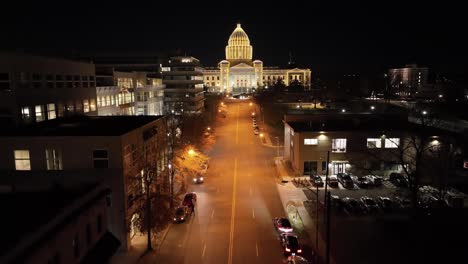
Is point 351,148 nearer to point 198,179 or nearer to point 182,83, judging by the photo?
point 198,179

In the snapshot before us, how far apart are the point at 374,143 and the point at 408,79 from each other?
10737cm

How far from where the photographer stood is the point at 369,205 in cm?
2658

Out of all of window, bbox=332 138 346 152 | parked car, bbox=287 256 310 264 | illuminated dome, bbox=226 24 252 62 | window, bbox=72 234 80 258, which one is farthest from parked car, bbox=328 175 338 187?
illuminated dome, bbox=226 24 252 62

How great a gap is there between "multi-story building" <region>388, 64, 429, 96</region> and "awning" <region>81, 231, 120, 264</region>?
10978cm

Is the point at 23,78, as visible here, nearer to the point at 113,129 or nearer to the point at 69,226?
the point at 113,129

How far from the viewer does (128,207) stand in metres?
20.6

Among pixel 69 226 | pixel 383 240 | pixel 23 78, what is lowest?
pixel 383 240

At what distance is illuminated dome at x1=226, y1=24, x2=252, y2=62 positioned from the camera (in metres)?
187

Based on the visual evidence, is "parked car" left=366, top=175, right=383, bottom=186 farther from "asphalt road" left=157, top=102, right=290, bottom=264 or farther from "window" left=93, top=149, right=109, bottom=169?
"window" left=93, top=149, right=109, bottom=169

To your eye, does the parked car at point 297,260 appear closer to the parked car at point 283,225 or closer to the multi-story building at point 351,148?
the parked car at point 283,225

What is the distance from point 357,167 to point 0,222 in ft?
91.0

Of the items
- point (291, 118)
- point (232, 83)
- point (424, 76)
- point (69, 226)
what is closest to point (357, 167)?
point (291, 118)

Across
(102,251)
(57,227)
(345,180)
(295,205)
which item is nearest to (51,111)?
(102,251)

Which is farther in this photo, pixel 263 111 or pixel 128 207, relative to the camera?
pixel 263 111
